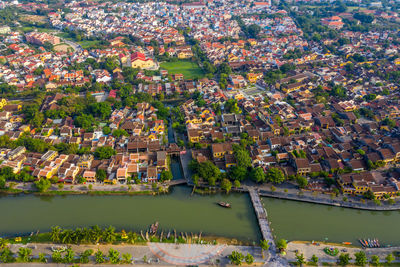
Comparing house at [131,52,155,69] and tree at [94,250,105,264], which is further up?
house at [131,52,155,69]

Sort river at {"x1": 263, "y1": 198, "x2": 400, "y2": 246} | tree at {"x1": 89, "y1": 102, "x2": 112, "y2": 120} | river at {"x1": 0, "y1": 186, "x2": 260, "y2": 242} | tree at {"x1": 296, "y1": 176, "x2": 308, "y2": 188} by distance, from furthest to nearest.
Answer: tree at {"x1": 89, "y1": 102, "x2": 112, "y2": 120}, tree at {"x1": 296, "y1": 176, "x2": 308, "y2": 188}, river at {"x1": 0, "y1": 186, "x2": 260, "y2": 242}, river at {"x1": 263, "y1": 198, "x2": 400, "y2": 246}

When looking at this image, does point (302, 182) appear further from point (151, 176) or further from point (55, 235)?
point (55, 235)

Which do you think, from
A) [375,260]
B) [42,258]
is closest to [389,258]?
[375,260]

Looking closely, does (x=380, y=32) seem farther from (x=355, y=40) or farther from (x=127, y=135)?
(x=127, y=135)

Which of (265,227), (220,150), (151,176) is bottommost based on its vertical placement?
(265,227)

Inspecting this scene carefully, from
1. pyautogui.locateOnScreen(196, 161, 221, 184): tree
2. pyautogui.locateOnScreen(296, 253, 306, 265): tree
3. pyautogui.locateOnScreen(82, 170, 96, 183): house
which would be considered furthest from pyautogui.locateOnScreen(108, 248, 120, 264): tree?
pyautogui.locateOnScreen(296, 253, 306, 265): tree

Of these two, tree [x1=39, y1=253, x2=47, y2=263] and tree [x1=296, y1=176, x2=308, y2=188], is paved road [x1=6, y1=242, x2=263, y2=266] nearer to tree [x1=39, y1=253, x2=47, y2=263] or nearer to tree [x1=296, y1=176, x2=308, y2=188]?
tree [x1=39, y1=253, x2=47, y2=263]

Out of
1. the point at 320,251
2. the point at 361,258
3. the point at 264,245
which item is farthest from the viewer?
the point at 320,251
